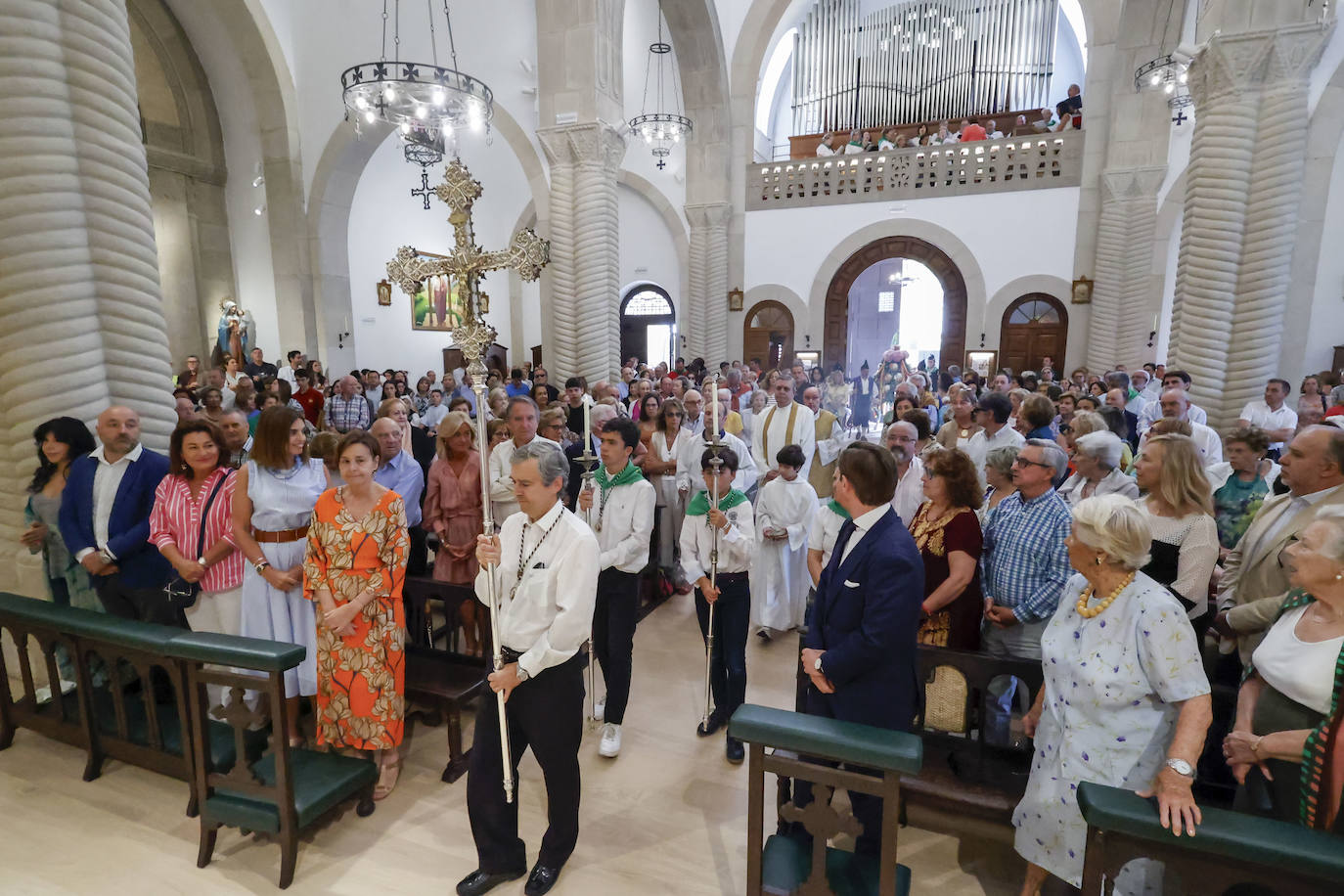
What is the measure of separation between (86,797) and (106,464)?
5.25 ft

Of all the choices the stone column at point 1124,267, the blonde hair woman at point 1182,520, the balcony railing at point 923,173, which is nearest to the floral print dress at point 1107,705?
the blonde hair woman at point 1182,520

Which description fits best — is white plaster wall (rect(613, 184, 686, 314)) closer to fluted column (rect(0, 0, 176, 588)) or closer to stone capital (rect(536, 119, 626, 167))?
stone capital (rect(536, 119, 626, 167))

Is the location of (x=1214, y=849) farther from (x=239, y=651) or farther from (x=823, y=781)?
(x=239, y=651)

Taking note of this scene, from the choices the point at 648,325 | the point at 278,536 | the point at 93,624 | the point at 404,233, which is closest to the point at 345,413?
the point at 278,536

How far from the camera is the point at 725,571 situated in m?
3.67

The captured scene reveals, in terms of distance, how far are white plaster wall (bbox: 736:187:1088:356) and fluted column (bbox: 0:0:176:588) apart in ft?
38.8

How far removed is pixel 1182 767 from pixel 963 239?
519 inches

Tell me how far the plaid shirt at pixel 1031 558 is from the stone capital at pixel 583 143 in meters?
6.70

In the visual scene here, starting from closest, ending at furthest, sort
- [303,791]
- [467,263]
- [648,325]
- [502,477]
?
[303,791] < [467,263] < [502,477] < [648,325]

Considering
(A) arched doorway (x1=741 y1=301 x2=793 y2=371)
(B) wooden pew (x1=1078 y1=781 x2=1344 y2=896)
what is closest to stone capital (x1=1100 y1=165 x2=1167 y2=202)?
(A) arched doorway (x1=741 y1=301 x2=793 y2=371)

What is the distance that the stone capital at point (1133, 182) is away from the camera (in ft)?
37.8

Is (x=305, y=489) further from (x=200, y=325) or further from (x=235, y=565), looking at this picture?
(x=200, y=325)

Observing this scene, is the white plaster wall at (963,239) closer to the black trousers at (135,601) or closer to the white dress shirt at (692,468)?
the white dress shirt at (692,468)

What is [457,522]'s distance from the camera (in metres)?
4.35
